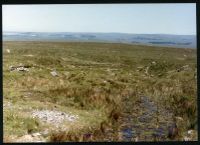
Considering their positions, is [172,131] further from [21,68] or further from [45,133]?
[21,68]

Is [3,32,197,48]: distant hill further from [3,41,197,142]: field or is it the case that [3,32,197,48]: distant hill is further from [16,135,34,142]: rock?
[16,135,34,142]: rock

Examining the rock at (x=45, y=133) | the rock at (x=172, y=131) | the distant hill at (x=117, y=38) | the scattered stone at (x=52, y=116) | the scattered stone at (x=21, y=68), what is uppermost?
the distant hill at (x=117, y=38)

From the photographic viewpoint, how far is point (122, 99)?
17.5ft

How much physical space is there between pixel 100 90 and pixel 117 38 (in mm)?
613

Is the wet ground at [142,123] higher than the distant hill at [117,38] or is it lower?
lower

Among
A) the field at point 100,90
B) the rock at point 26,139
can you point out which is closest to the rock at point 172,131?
the field at point 100,90

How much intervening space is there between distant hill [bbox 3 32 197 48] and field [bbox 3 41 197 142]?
0.06 m

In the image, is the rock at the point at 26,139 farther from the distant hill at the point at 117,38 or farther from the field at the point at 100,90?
the distant hill at the point at 117,38

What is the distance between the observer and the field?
5.18m

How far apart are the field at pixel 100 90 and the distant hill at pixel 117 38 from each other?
0.20 ft

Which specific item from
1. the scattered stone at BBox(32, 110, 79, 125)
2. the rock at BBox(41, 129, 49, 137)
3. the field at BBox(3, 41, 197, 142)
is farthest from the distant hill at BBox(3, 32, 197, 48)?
the rock at BBox(41, 129, 49, 137)

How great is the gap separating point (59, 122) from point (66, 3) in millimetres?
1289

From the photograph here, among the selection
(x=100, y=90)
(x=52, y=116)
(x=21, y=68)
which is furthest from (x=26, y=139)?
(x=100, y=90)

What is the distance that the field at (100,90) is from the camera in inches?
204
